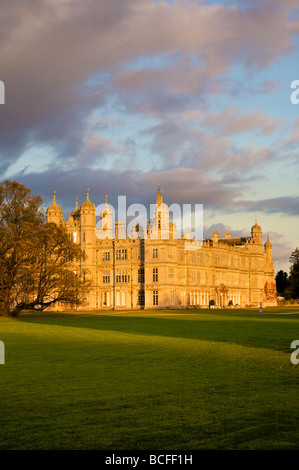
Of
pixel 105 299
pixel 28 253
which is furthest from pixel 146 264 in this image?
pixel 28 253

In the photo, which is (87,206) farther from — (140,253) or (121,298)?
(121,298)

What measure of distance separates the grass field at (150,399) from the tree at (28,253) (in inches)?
1372

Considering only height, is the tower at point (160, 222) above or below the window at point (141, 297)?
above

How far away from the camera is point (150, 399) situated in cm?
1109

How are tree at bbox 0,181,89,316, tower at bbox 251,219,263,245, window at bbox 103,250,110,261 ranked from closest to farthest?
tree at bbox 0,181,89,316 < window at bbox 103,250,110,261 < tower at bbox 251,219,263,245

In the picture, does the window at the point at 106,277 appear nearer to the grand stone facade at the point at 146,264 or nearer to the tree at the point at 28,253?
the grand stone facade at the point at 146,264

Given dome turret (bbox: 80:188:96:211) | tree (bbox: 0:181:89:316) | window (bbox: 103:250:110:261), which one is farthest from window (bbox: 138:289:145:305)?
tree (bbox: 0:181:89:316)

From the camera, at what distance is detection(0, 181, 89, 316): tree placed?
53.5m

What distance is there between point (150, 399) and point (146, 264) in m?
78.0

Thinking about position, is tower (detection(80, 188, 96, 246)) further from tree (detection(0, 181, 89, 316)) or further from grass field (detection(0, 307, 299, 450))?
grass field (detection(0, 307, 299, 450))

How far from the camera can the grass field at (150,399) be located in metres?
8.39

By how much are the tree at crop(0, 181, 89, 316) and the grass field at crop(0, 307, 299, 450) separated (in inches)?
1372

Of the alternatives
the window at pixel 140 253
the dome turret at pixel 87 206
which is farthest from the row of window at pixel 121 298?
the dome turret at pixel 87 206
